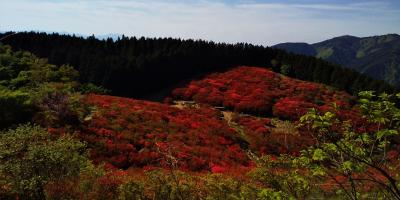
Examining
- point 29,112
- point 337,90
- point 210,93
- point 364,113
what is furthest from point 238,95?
point 364,113

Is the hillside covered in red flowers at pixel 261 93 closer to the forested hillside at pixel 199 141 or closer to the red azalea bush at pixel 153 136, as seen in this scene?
the forested hillside at pixel 199 141

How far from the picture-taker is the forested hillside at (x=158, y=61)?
2803 inches

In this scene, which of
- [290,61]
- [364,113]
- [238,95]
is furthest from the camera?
[290,61]

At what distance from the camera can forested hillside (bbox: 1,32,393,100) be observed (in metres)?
71.2

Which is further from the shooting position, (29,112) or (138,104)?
(138,104)

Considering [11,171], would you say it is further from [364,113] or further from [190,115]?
A: [190,115]

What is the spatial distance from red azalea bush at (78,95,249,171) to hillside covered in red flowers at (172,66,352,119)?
10.3 m

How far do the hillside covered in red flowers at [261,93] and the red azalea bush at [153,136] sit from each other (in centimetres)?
1033

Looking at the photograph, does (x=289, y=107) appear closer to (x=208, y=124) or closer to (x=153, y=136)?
(x=208, y=124)

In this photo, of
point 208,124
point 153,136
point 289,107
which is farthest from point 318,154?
point 289,107

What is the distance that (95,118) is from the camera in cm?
4269

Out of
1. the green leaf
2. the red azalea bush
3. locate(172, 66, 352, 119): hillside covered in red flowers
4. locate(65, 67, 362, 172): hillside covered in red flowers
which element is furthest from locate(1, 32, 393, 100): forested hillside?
the green leaf

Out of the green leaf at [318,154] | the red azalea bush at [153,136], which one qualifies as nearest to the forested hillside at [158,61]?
the red azalea bush at [153,136]

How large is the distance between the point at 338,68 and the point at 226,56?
21.4 meters
